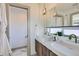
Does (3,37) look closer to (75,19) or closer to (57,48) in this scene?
(57,48)

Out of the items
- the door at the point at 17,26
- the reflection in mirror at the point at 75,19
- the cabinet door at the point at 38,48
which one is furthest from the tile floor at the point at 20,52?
the reflection in mirror at the point at 75,19

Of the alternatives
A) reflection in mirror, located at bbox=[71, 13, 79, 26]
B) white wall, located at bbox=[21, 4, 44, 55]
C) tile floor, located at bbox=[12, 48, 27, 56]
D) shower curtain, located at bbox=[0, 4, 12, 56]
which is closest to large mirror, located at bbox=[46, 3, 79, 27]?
reflection in mirror, located at bbox=[71, 13, 79, 26]

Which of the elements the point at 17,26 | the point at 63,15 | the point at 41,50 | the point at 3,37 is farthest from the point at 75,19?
the point at 3,37

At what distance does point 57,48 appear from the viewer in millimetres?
1760

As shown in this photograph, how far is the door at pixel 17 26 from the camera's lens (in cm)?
180

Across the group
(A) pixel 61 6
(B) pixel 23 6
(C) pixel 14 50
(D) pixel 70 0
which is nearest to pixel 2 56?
(C) pixel 14 50

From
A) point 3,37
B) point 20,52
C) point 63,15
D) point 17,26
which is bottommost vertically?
point 20,52

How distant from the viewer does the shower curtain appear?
1.79 metres

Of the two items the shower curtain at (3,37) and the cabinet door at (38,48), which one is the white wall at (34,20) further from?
the shower curtain at (3,37)

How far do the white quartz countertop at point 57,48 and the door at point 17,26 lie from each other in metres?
0.24

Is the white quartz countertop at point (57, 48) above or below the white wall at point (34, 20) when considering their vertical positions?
below

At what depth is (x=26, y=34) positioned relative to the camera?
1.86 metres

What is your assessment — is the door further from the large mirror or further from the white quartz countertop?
the large mirror

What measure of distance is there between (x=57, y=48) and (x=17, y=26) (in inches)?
24.8
